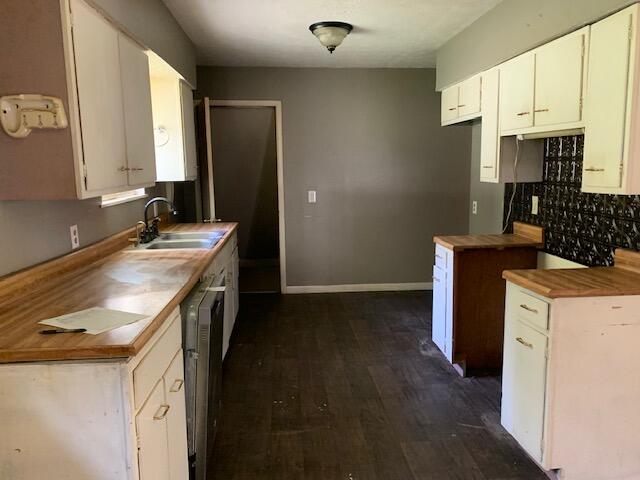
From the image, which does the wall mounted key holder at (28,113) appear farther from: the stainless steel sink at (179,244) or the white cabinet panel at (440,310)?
the white cabinet panel at (440,310)

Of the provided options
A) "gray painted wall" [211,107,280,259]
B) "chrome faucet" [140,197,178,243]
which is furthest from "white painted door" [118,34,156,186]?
"gray painted wall" [211,107,280,259]

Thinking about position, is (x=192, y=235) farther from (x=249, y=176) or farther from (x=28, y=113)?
(x=249, y=176)

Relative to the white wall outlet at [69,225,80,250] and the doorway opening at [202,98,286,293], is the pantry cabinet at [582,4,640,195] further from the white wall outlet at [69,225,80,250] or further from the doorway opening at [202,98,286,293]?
the doorway opening at [202,98,286,293]

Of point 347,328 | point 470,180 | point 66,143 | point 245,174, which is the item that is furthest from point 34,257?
point 245,174

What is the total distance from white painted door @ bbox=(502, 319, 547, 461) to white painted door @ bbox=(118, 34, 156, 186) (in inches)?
81.8

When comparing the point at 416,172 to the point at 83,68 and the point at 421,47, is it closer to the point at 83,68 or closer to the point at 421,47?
the point at 421,47

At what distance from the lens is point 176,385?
1847 millimetres

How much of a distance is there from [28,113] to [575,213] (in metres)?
2.86

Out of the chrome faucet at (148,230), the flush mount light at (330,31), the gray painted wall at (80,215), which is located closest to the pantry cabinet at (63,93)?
the gray painted wall at (80,215)

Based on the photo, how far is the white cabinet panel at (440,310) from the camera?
346cm

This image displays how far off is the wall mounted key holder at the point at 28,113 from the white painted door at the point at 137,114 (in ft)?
2.13

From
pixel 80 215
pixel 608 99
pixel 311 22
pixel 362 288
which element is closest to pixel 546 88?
pixel 608 99

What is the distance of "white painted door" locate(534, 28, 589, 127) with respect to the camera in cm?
241

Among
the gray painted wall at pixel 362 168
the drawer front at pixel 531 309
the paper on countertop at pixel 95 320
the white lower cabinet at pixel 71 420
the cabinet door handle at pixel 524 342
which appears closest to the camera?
the white lower cabinet at pixel 71 420
